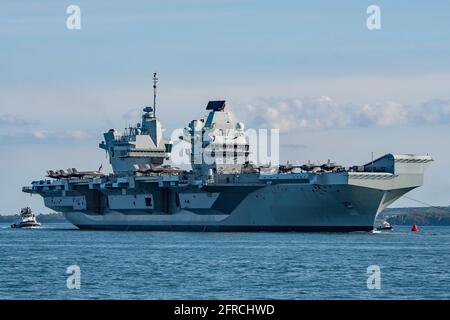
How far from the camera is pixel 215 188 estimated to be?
225ft

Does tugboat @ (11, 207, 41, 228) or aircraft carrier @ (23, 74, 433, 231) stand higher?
aircraft carrier @ (23, 74, 433, 231)

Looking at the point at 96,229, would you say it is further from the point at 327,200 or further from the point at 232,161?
the point at 327,200

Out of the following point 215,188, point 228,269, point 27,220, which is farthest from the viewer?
point 27,220

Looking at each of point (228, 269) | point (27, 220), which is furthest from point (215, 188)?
point (27, 220)

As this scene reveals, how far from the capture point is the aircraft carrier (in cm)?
6322

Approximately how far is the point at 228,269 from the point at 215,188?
31016mm

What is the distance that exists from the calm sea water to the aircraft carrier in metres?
6.53

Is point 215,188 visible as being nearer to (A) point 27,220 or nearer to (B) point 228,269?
(B) point 228,269

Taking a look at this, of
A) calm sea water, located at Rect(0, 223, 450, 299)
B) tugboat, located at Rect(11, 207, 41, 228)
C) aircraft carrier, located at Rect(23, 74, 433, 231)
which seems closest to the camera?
calm sea water, located at Rect(0, 223, 450, 299)

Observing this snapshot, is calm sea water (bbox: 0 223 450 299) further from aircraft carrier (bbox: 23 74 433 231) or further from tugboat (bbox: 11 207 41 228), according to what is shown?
tugboat (bbox: 11 207 41 228)

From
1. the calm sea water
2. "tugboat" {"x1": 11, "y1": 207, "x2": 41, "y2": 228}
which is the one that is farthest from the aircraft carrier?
"tugboat" {"x1": 11, "y1": 207, "x2": 41, "y2": 228}

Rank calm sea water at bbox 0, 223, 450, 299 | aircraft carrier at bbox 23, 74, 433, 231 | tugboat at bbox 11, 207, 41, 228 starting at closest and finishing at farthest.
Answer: calm sea water at bbox 0, 223, 450, 299
aircraft carrier at bbox 23, 74, 433, 231
tugboat at bbox 11, 207, 41, 228
